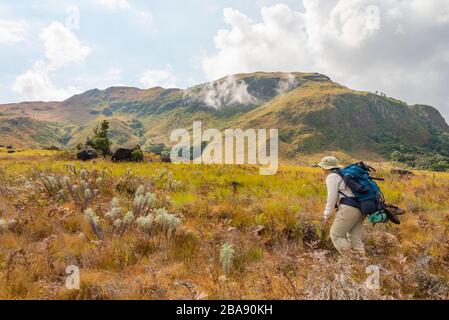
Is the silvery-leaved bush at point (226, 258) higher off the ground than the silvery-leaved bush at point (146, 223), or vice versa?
the silvery-leaved bush at point (146, 223)

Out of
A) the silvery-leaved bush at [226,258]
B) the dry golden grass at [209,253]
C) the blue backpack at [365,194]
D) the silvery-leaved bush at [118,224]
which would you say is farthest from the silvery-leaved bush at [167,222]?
the blue backpack at [365,194]

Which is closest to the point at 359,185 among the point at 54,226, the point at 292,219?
the point at 292,219

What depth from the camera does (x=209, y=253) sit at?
17.6ft

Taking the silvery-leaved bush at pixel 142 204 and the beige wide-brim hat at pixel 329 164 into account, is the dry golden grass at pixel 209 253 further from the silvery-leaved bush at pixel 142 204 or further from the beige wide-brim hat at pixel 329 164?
the beige wide-brim hat at pixel 329 164

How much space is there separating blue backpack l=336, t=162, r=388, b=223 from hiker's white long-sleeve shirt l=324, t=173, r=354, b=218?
5.3 inches

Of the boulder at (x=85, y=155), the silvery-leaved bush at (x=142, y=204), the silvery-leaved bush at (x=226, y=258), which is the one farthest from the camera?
the boulder at (x=85, y=155)

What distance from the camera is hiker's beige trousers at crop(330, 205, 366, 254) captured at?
5.55 meters

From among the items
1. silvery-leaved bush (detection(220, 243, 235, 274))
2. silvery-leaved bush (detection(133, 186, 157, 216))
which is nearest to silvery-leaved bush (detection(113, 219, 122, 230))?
silvery-leaved bush (detection(133, 186, 157, 216))

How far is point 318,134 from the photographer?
188 meters

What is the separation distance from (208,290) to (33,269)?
105 inches

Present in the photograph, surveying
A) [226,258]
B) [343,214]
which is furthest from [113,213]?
[343,214]

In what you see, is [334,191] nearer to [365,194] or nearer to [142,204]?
[365,194]

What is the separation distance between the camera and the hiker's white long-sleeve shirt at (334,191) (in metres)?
5.65
